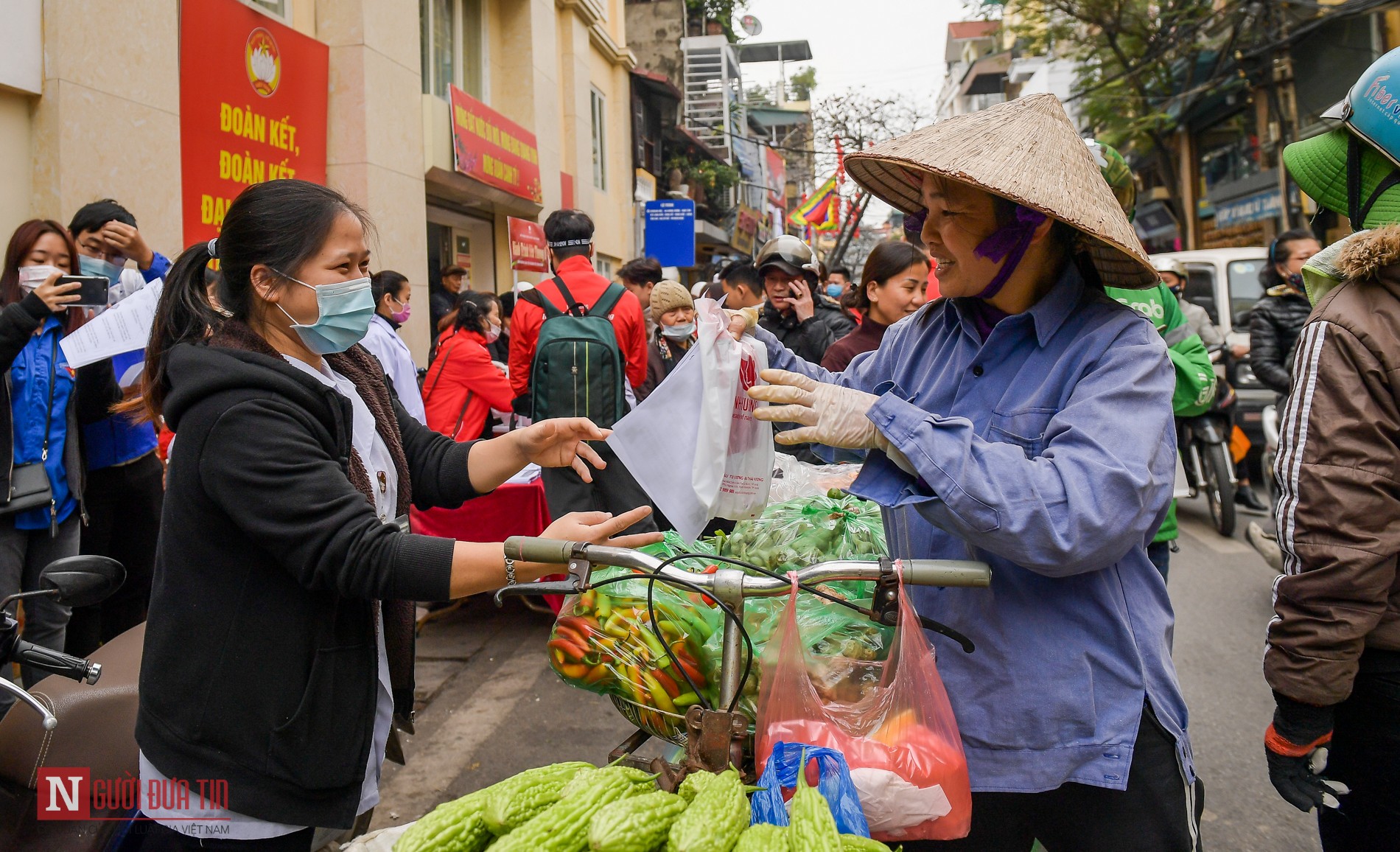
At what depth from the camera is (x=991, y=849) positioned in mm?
1787

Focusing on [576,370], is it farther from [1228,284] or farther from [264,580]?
[1228,284]

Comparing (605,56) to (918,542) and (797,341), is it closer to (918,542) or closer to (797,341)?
(797,341)

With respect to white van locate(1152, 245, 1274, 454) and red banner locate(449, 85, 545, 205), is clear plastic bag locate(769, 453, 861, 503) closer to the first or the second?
A: white van locate(1152, 245, 1274, 454)

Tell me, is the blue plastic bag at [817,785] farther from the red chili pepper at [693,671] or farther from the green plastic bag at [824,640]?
the red chili pepper at [693,671]

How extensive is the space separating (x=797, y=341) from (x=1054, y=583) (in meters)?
3.79

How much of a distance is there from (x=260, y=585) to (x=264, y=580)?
0.04 feet

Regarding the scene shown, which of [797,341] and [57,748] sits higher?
[797,341]

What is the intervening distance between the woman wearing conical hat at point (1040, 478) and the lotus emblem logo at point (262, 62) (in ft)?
22.0

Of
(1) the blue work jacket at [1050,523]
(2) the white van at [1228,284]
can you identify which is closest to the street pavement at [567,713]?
(1) the blue work jacket at [1050,523]

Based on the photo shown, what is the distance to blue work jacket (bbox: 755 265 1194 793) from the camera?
1.49m

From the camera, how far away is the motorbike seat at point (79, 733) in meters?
2.14

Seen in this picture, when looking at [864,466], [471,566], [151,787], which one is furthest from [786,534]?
[151,787]

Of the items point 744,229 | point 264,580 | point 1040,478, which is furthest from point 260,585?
point 744,229

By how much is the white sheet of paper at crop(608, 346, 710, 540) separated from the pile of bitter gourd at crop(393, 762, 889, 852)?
63cm
